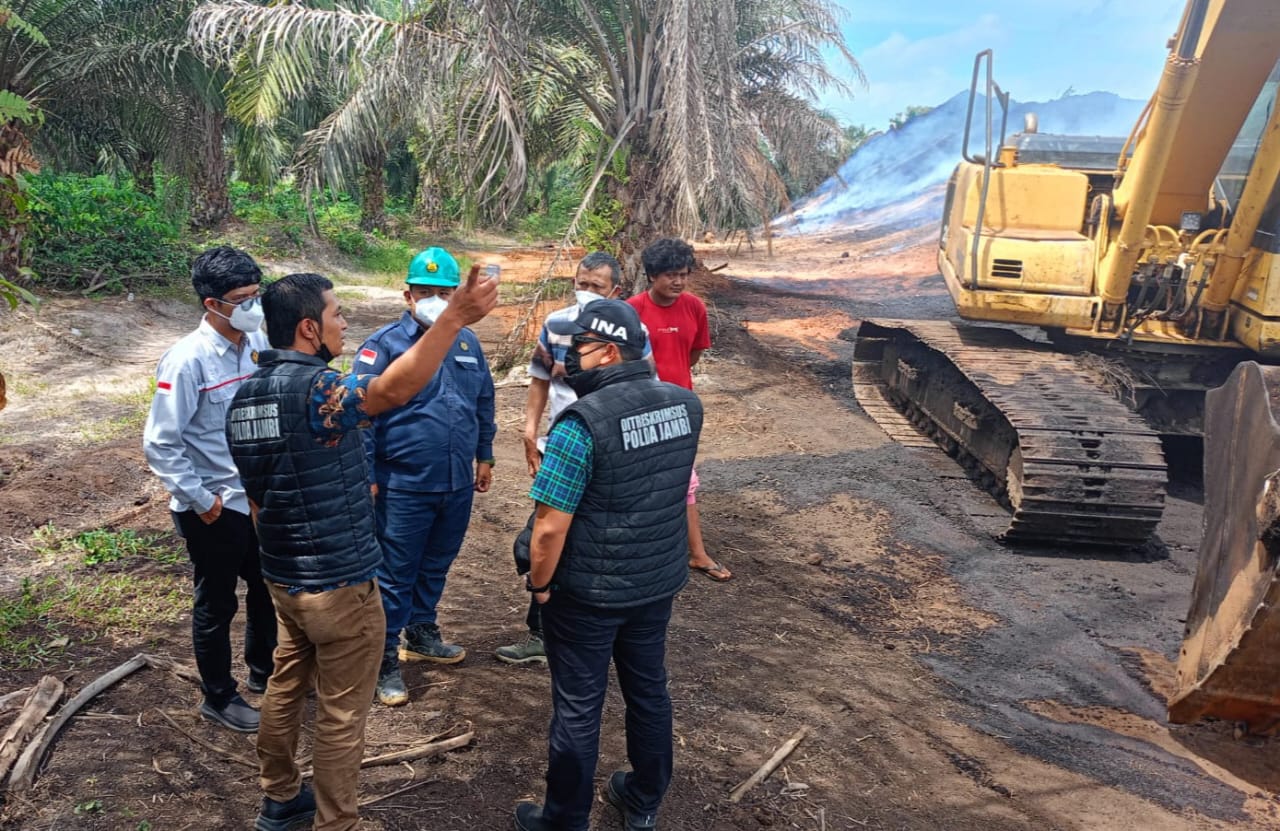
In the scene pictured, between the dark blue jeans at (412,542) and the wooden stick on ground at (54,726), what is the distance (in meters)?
0.99

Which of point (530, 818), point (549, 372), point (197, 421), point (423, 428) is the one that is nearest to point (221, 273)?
point (197, 421)

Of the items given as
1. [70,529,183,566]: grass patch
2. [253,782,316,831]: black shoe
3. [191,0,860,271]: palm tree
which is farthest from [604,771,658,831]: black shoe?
[191,0,860,271]: palm tree

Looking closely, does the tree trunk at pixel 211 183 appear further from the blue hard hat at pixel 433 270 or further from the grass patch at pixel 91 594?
the blue hard hat at pixel 433 270

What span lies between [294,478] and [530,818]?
4.14 ft

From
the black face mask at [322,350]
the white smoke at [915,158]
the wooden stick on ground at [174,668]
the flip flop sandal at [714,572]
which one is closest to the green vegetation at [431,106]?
the flip flop sandal at [714,572]

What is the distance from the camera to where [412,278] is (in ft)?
11.8

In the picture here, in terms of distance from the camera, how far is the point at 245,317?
10.5ft

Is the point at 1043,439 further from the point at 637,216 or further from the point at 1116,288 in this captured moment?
the point at 637,216

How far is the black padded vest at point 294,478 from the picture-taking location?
97.7 inches

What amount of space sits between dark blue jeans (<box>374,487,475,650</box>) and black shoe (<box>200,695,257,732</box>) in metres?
0.54

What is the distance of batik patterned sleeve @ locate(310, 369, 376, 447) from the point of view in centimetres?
242

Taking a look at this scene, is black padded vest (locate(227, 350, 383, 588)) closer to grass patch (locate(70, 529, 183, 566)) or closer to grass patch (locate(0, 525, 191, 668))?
grass patch (locate(0, 525, 191, 668))

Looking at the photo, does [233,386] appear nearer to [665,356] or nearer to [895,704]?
[665,356]

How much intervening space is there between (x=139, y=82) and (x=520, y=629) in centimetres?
995
